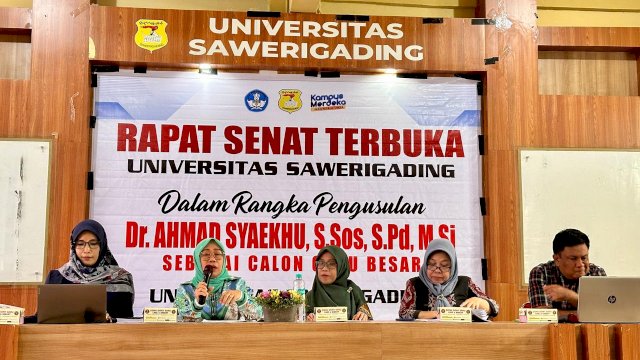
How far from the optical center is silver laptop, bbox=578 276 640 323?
2748 millimetres

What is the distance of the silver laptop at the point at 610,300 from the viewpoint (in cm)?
275

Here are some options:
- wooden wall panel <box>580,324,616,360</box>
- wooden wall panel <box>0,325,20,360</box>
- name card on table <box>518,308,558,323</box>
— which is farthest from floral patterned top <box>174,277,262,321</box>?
wooden wall panel <box>580,324,616,360</box>

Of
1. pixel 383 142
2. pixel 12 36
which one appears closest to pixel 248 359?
pixel 383 142

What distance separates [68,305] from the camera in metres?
2.65

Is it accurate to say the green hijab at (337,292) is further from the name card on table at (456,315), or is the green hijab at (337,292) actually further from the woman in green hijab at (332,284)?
the name card on table at (456,315)

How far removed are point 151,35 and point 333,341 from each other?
3048 mm

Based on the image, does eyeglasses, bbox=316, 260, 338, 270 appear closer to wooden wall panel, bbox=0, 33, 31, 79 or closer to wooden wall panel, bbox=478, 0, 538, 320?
wooden wall panel, bbox=478, 0, 538, 320

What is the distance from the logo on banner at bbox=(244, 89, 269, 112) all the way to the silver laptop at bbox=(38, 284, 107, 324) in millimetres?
2506

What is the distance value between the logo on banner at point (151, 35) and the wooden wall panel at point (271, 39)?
0.03m

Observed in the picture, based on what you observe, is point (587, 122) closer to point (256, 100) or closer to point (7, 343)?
point (256, 100)

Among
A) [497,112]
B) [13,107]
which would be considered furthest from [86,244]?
[497,112]

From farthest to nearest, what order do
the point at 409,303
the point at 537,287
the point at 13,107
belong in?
1. the point at 13,107
2. the point at 409,303
3. the point at 537,287

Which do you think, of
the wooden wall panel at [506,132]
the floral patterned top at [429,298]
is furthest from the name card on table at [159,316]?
the wooden wall panel at [506,132]

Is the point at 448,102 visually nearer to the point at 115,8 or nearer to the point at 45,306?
the point at 115,8
